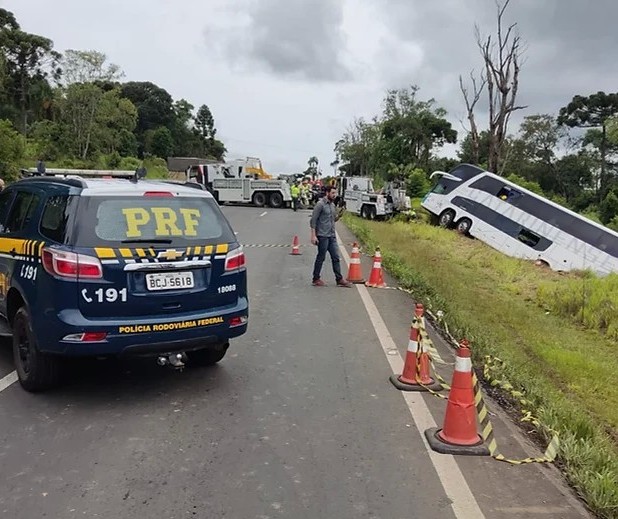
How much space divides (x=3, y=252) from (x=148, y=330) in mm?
1804

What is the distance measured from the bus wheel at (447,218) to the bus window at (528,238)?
3648 mm

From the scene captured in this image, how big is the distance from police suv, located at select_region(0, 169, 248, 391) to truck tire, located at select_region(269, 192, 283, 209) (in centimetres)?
3155

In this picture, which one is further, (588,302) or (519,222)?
(519,222)

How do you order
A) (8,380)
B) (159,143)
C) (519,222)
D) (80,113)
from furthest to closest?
(159,143), (80,113), (519,222), (8,380)

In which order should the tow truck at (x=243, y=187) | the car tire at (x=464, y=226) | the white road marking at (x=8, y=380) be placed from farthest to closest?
the tow truck at (x=243, y=187)
the car tire at (x=464, y=226)
the white road marking at (x=8, y=380)

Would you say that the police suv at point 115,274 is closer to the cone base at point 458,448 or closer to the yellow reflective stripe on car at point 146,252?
the yellow reflective stripe on car at point 146,252

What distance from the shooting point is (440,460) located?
4176mm

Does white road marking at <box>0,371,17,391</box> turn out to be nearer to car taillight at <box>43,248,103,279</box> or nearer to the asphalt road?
the asphalt road

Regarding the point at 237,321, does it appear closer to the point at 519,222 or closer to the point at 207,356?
the point at 207,356

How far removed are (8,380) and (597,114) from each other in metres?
60.9

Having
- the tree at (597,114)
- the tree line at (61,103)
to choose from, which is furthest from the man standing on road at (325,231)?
the tree at (597,114)

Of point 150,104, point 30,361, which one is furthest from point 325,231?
point 150,104

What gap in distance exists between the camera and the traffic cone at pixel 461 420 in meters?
4.36

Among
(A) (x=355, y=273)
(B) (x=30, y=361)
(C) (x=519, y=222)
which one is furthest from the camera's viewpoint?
(C) (x=519, y=222)
